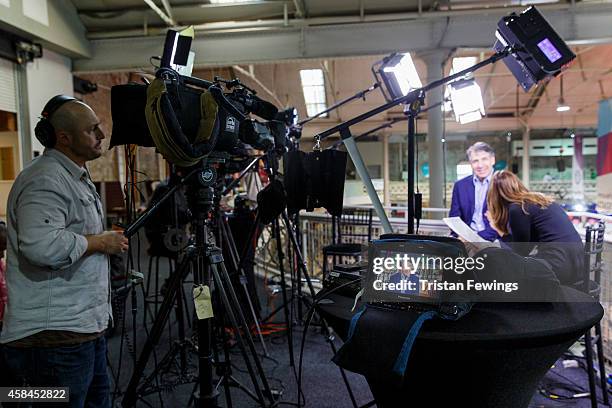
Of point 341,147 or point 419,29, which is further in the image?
point 419,29

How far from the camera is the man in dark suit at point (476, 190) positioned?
285cm

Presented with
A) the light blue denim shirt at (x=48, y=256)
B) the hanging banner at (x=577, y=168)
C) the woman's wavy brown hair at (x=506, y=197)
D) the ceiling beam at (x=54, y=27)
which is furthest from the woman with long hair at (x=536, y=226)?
the hanging banner at (x=577, y=168)

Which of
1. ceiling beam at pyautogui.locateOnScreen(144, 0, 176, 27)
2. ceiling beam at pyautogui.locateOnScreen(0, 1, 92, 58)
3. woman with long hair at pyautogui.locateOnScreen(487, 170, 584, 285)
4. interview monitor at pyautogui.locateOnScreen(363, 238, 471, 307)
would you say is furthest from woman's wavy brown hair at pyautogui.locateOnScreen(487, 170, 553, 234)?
ceiling beam at pyautogui.locateOnScreen(0, 1, 92, 58)

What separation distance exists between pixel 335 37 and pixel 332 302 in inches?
167

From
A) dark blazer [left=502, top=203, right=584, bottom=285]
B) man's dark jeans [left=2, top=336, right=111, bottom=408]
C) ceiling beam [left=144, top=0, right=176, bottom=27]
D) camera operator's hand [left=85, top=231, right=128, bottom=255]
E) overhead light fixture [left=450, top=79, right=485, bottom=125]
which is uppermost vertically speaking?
ceiling beam [left=144, top=0, right=176, bottom=27]

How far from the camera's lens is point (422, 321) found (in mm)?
1013

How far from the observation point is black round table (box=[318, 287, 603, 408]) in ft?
3.30

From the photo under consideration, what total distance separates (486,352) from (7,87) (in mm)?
5266

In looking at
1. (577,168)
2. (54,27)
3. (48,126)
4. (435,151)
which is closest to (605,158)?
(435,151)

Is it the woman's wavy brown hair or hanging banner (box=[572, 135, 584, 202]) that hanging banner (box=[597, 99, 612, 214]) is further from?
hanging banner (box=[572, 135, 584, 202])

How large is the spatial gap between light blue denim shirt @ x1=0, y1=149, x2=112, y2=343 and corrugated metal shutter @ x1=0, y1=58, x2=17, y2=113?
4019 mm

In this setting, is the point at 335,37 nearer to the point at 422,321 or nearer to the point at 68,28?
the point at 68,28

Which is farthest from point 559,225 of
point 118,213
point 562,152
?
point 562,152

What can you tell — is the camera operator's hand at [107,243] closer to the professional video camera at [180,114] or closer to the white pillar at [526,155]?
the professional video camera at [180,114]
